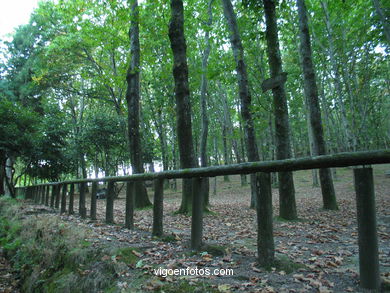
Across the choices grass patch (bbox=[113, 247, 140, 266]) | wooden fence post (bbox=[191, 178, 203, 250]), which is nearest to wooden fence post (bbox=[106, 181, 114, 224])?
grass patch (bbox=[113, 247, 140, 266])

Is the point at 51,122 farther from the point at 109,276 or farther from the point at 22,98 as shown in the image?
the point at 109,276

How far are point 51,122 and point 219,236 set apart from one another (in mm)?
17855

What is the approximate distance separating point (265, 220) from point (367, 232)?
881 mm

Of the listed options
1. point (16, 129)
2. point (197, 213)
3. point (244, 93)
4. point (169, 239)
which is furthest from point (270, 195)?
point (16, 129)

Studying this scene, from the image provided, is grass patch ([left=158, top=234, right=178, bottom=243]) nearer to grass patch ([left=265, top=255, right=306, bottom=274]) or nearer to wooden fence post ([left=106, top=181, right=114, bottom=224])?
grass patch ([left=265, top=255, right=306, bottom=274])

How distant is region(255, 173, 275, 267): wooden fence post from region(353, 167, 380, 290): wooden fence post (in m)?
0.79

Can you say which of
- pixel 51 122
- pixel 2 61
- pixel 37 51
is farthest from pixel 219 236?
pixel 2 61

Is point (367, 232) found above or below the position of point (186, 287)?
above

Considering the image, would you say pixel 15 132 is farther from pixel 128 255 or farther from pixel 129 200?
pixel 128 255

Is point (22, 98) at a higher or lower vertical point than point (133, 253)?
higher

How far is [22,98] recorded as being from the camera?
66.6 feet

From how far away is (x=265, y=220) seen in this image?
2.63 meters

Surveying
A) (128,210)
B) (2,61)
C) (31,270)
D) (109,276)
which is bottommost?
(31,270)

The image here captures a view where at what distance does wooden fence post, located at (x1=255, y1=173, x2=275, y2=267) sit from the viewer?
2.63 meters
